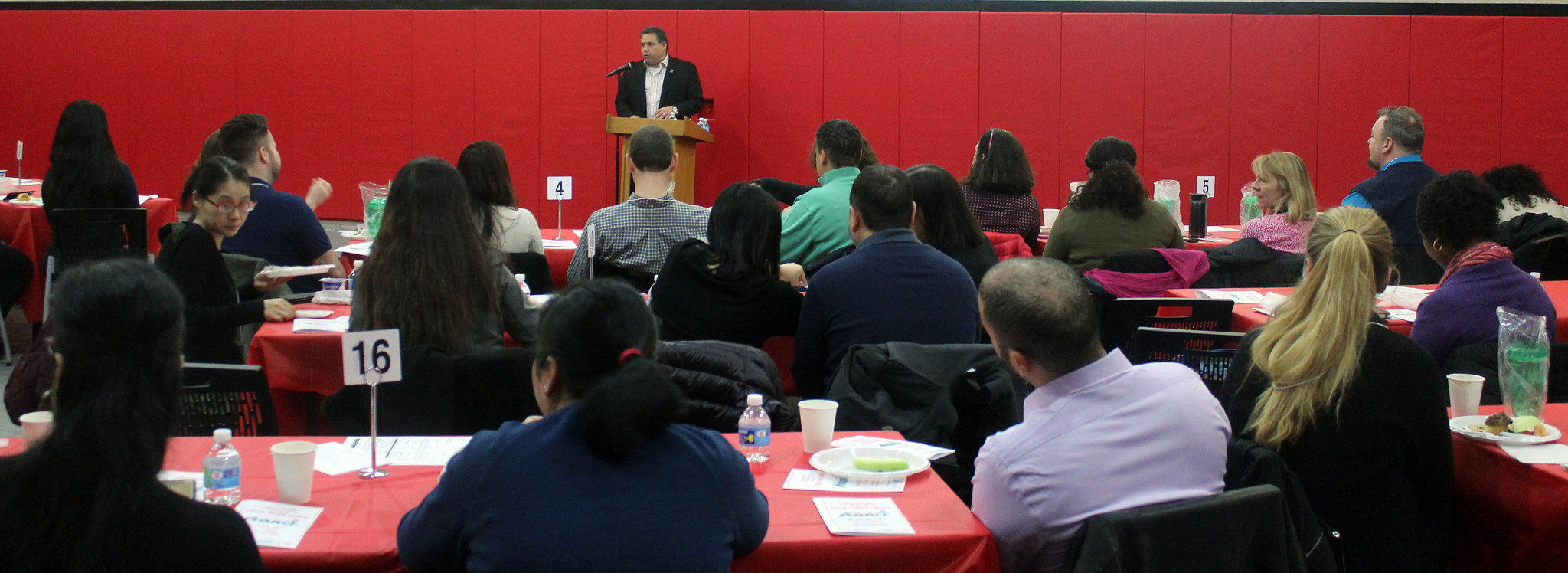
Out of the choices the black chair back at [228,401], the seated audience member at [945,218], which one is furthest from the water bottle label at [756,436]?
the seated audience member at [945,218]

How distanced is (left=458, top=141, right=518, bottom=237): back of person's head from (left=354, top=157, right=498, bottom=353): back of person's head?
1.46 m

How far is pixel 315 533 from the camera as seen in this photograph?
182 cm

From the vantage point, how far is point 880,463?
7.19 ft

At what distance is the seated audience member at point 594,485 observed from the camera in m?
1.48

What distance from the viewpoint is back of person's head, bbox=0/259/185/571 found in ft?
3.89

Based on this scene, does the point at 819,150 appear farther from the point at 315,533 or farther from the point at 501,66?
the point at 501,66

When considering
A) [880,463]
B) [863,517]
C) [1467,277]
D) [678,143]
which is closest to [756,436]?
[880,463]

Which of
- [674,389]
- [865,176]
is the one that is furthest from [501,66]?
[674,389]

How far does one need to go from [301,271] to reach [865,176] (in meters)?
1.90

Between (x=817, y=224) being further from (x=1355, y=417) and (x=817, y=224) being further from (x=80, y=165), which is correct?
(x=80, y=165)

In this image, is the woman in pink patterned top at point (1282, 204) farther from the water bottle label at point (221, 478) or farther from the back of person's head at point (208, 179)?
the water bottle label at point (221, 478)

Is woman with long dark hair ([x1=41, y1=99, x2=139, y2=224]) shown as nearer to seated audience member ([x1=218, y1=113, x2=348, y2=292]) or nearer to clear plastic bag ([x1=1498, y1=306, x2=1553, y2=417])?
seated audience member ([x1=218, y1=113, x2=348, y2=292])

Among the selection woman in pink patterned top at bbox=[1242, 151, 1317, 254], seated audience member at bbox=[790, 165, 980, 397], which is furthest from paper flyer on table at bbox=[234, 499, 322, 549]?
woman in pink patterned top at bbox=[1242, 151, 1317, 254]

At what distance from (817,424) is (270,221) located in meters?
2.76
